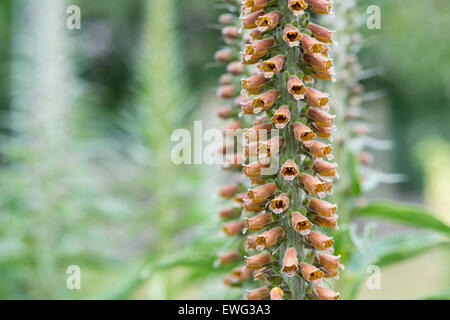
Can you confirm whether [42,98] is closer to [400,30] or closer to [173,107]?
[173,107]

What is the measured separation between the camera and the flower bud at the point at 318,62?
1.42m

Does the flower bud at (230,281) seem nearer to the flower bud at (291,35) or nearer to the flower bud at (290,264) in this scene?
the flower bud at (290,264)

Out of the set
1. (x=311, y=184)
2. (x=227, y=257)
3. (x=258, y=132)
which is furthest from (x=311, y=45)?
(x=227, y=257)

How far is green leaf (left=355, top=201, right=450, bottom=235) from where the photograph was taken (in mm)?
1772

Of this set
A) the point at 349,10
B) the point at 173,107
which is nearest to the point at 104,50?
the point at 173,107

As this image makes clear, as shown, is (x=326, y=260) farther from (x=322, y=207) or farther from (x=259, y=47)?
(x=259, y=47)

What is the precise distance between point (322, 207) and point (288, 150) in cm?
19

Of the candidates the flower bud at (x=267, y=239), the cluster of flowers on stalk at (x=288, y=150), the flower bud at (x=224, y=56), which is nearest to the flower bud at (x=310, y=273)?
the cluster of flowers on stalk at (x=288, y=150)

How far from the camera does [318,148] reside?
141cm

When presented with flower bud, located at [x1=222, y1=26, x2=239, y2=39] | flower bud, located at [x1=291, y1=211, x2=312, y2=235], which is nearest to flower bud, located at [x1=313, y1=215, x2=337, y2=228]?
flower bud, located at [x1=291, y1=211, x2=312, y2=235]

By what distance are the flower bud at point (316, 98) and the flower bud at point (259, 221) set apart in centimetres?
34

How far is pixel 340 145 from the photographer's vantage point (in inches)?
91.3

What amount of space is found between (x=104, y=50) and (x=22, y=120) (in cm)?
1273

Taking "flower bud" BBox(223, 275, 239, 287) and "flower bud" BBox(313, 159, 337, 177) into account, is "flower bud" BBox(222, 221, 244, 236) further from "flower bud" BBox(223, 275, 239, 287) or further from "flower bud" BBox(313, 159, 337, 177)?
"flower bud" BBox(313, 159, 337, 177)
